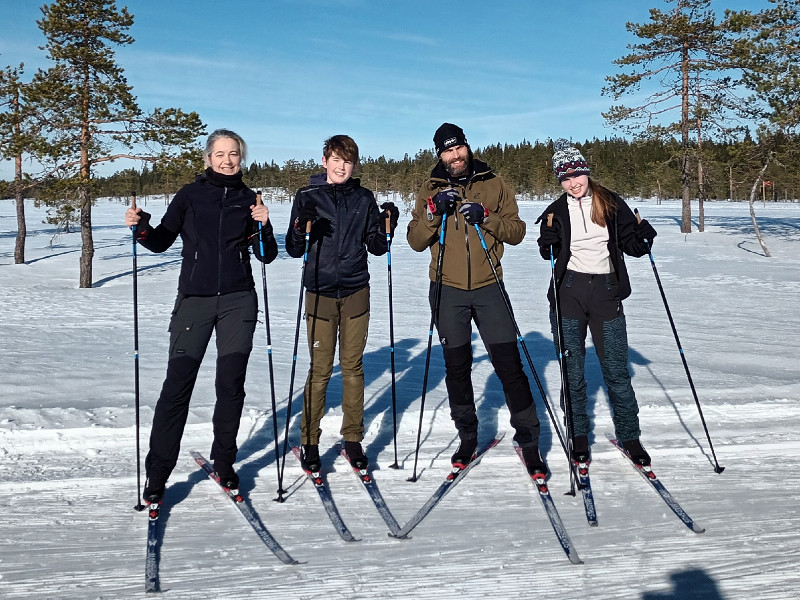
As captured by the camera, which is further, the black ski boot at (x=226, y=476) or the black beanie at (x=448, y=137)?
the black beanie at (x=448, y=137)

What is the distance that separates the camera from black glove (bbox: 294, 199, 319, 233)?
12.5 ft

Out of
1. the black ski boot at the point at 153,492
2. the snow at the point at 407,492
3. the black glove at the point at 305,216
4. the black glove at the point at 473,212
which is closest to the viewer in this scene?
the snow at the point at 407,492

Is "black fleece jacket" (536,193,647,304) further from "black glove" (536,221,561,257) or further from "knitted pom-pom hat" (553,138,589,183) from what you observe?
"knitted pom-pom hat" (553,138,589,183)

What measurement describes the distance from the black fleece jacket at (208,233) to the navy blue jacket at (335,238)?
394mm

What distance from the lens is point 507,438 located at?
4.70 metres

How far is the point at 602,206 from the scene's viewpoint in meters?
3.92

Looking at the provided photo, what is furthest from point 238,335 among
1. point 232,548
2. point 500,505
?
point 500,505

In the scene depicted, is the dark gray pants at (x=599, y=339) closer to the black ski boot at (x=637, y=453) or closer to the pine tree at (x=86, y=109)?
the black ski boot at (x=637, y=453)

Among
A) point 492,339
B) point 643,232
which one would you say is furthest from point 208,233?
point 643,232

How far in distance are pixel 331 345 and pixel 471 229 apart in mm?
1189

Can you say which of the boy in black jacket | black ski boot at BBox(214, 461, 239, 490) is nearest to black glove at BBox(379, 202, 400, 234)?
the boy in black jacket

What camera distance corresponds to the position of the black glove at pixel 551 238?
12.8ft

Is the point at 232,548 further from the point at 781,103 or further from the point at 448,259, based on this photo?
the point at 781,103

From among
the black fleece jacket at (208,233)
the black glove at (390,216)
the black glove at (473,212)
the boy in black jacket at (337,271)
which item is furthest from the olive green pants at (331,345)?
the black glove at (473,212)
